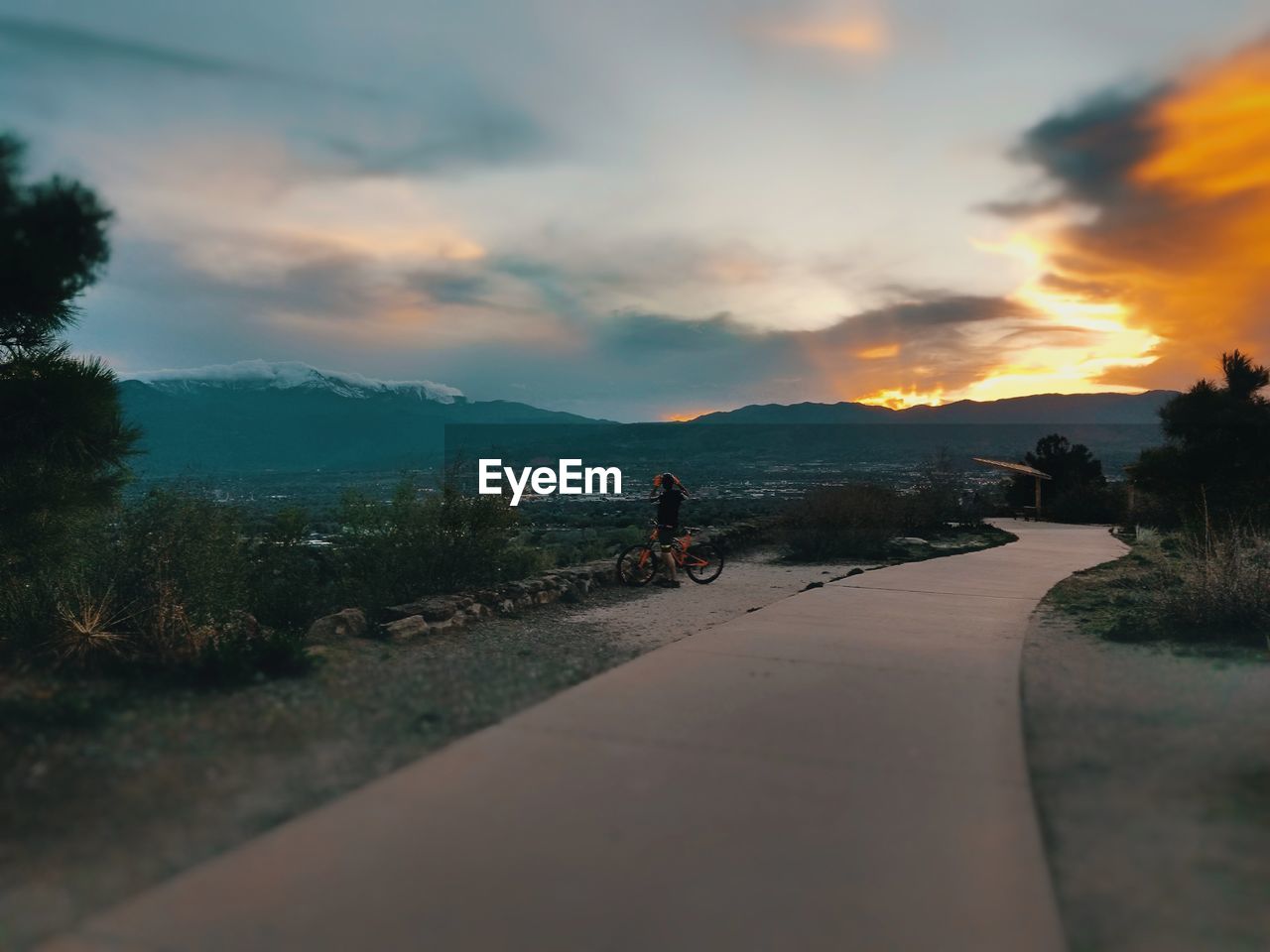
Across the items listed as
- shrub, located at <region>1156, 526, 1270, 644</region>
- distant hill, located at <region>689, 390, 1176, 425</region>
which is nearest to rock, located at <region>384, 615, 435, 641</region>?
shrub, located at <region>1156, 526, 1270, 644</region>

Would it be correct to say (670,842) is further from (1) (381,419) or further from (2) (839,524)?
(1) (381,419)

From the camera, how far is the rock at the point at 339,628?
Result: 8930 mm

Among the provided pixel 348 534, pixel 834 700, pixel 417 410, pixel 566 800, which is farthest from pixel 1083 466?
pixel 417 410

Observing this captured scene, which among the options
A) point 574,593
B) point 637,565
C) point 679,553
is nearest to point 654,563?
point 637,565

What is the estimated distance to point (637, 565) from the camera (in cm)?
1418

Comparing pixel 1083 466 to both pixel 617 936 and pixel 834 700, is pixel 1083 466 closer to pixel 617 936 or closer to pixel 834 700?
pixel 834 700

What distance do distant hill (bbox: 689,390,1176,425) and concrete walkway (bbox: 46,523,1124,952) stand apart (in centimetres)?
8791

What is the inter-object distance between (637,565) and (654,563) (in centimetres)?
28

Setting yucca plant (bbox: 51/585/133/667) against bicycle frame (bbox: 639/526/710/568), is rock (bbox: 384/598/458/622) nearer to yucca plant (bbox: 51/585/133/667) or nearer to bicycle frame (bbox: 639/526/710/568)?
yucca plant (bbox: 51/585/133/667)

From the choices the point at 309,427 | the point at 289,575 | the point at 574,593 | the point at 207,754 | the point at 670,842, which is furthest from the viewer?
the point at 309,427

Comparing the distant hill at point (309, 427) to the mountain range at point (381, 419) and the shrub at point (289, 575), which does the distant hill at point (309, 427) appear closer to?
the mountain range at point (381, 419)

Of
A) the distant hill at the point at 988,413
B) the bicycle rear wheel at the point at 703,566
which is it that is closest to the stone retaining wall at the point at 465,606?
the bicycle rear wheel at the point at 703,566

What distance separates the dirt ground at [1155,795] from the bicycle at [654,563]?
6827mm

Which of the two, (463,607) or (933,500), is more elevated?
(933,500)
